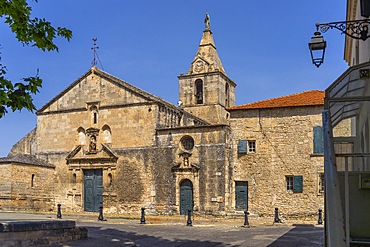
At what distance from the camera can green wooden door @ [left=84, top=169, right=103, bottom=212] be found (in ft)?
97.7

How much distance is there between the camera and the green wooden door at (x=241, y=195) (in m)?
25.6

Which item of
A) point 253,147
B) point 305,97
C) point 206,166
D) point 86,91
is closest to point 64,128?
point 86,91

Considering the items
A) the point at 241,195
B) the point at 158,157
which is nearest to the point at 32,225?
the point at 241,195

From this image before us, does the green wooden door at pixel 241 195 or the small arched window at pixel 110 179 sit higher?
the small arched window at pixel 110 179

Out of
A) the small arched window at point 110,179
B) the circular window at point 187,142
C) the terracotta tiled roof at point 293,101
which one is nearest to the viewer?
the terracotta tiled roof at point 293,101

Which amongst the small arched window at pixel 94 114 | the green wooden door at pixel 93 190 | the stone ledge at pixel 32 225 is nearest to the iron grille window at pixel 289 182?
the green wooden door at pixel 93 190

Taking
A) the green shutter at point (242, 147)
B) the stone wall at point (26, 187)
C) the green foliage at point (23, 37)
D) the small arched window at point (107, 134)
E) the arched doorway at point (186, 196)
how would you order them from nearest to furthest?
the green foliage at point (23, 37) < the green shutter at point (242, 147) < the arched doorway at point (186, 196) < the stone wall at point (26, 187) < the small arched window at point (107, 134)

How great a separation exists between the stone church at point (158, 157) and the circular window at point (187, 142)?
0.06 metres

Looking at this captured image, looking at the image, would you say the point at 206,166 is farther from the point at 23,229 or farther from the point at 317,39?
the point at 317,39

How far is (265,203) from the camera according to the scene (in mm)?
25094

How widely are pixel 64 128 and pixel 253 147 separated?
13.7 m

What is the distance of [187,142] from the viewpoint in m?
27.0

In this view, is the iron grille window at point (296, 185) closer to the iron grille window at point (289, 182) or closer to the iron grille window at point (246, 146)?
the iron grille window at point (289, 182)

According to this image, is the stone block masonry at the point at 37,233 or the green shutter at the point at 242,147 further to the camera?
the green shutter at the point at 242,147
